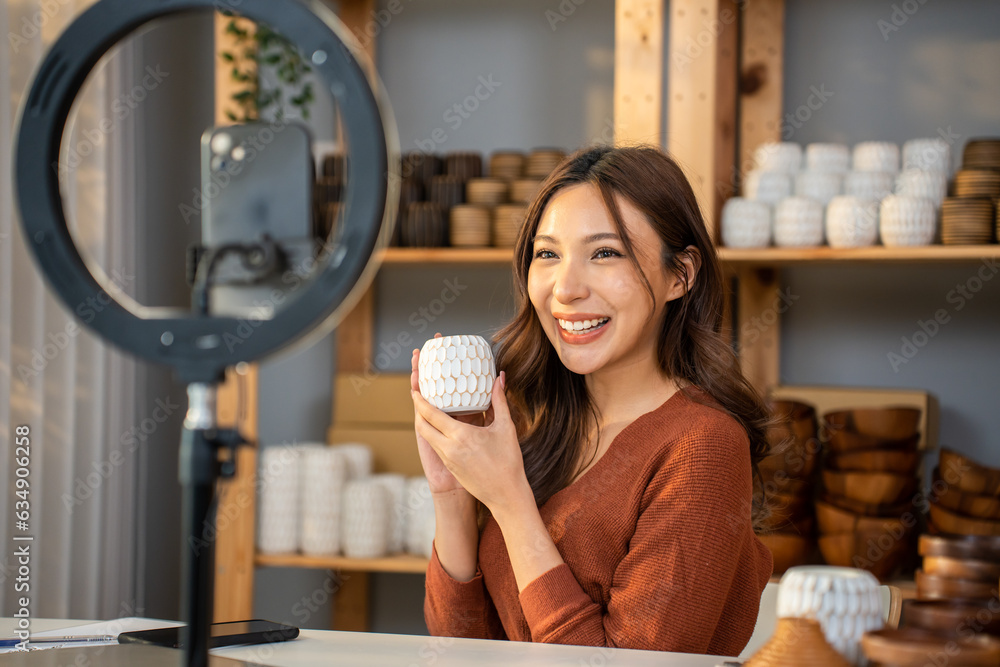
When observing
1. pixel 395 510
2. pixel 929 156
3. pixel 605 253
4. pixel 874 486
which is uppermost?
pixel 929 156

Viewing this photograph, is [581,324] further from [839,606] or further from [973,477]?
[973,477]

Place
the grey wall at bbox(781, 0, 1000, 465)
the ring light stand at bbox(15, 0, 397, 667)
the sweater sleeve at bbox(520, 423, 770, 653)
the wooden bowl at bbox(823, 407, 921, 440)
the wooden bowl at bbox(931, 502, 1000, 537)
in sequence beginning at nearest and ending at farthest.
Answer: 1. the ring light stand at bbox(15, 0, 397, 667)
2. the sweater sleeve at bbox(520, 423, 770, 653)
3. the wooden bowl at bbox(931, 502, 1000, 537)
4. the wooden bowl at bbox(823, 407, 921, 440)
5. the grey wall at bbox(781, 0, 1000, 465)

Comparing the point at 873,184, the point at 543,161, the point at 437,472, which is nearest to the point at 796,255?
the point at 873,184

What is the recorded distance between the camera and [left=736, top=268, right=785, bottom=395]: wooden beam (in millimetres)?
2053

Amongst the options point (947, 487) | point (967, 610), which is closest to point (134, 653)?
point (967, 610)

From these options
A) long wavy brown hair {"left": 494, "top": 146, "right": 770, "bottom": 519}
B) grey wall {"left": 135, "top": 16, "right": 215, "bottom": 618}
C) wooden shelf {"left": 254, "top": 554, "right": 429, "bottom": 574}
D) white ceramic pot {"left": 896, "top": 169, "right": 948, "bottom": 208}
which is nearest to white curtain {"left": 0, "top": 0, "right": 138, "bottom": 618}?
grey wall {"left": 135, "top": 16, "right": 215, "bottom": 618}

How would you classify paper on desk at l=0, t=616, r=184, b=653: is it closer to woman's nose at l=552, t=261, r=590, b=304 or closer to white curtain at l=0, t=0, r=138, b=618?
woman's nose at l=552, t=261, r=590, b=304

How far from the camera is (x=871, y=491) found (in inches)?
66.8

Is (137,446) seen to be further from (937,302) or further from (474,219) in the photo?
(937,302)

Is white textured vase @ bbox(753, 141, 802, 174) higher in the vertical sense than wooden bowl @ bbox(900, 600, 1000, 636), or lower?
higher

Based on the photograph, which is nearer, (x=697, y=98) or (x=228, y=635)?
(x=228, y=635)

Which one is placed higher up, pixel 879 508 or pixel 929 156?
pixel 929 156

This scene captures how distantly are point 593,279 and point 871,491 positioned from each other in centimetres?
97

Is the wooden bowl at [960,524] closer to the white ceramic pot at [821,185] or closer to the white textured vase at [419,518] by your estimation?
the white ceramic pot at [821,185]
